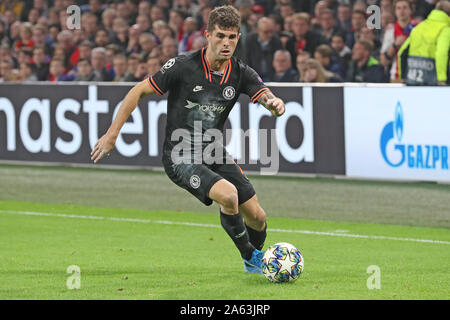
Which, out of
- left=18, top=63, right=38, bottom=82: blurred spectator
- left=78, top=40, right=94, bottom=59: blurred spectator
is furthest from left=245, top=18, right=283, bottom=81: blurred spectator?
left=18, top=63, right=38, bottom=82: blurred spectator

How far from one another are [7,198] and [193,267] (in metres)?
6.26

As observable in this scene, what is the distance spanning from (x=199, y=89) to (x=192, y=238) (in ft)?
10.0

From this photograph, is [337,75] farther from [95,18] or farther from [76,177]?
[95,18]

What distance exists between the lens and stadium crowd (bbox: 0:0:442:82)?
15.8m

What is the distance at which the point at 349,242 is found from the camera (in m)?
10.7

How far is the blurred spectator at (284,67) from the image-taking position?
16016mm

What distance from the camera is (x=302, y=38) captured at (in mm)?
16766

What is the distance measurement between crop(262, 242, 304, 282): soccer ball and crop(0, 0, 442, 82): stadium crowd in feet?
24.5

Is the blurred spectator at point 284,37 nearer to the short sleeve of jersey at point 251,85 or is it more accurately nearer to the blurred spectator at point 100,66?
the blurred spectator at point 100,66

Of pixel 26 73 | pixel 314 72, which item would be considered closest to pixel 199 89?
pixel 314 72

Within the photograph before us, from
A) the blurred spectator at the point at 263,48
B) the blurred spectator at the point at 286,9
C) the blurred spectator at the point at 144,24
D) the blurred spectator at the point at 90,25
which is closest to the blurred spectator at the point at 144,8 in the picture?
the blurred spectator at the point at 144,24

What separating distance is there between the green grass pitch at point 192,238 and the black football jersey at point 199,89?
1.29 meters

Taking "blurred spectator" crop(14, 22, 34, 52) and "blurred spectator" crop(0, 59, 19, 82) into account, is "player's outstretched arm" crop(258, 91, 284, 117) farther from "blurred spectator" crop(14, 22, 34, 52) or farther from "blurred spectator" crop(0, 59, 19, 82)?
"blurred spectator" crop(14, 22, 34, 52)
